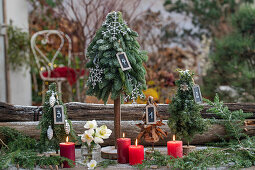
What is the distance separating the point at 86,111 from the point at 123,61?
496 millimetres

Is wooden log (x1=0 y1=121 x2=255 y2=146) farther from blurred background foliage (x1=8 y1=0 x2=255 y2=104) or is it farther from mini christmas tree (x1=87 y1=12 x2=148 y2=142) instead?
blurred background foliage (x1=8 y1=0 x2=255 y2=104)

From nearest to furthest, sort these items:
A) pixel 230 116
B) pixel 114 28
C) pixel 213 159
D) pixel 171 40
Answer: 1. pixel 213 159
2. pixel 114 28
3. pixel 230 116
4. pixel 171 40

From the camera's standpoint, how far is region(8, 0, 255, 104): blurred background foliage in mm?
2984

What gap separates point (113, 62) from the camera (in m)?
1.48

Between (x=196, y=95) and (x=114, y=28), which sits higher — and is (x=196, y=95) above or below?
below

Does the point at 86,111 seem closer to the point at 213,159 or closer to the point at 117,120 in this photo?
the point at 117,120

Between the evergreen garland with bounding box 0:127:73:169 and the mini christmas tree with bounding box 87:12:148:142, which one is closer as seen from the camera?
the evergreen garland with bounding box 0:127:73:169

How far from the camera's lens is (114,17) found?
59.8 inches

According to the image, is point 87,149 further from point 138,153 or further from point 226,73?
point 226,73

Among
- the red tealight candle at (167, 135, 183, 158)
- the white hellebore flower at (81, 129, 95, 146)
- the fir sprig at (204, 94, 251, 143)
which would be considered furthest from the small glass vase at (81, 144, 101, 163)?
the fir sprig at (204, 94, 251, 143)

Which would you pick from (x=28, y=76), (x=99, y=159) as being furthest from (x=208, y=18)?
(x=99, y=159)

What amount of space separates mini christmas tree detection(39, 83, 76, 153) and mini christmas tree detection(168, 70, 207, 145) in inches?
19.3

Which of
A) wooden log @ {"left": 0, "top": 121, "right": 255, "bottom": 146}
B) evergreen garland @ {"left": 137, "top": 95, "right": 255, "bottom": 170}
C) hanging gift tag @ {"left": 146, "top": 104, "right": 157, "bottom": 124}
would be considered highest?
hanging gift tag @ {"left": 146, "top": 104, "right": 157, "bottom": 124}

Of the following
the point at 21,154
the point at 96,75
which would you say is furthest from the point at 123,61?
the point at 21,154
